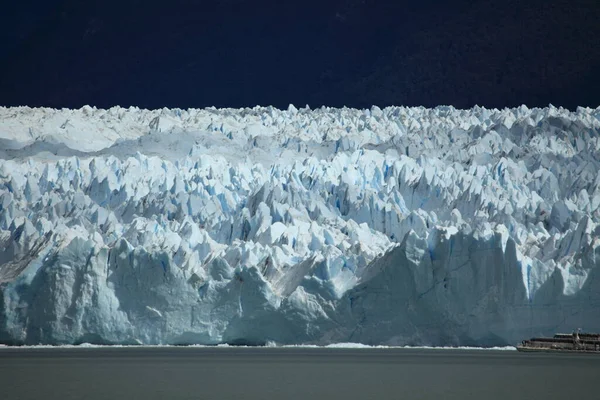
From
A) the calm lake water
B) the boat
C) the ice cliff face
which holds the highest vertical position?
the ice cliff face

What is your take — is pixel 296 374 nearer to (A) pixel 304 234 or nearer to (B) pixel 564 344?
(A) pixel 304 234

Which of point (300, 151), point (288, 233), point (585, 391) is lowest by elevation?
point (585, 391)

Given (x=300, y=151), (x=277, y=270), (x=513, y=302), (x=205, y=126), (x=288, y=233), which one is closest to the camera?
(x=513, y=302)

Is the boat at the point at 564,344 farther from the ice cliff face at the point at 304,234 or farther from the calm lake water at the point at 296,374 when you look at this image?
the ice cliff face at the point at 304,234

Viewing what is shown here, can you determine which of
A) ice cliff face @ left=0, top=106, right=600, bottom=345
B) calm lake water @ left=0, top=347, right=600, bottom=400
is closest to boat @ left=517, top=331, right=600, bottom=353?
calm lake water @ left=0, top=347, right=600, bottom=400

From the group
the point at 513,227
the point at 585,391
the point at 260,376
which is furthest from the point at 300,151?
the point at 585,391

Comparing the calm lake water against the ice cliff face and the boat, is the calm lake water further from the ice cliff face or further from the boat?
the ice cliff face

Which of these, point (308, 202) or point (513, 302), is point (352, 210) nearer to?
point (308, 202)
